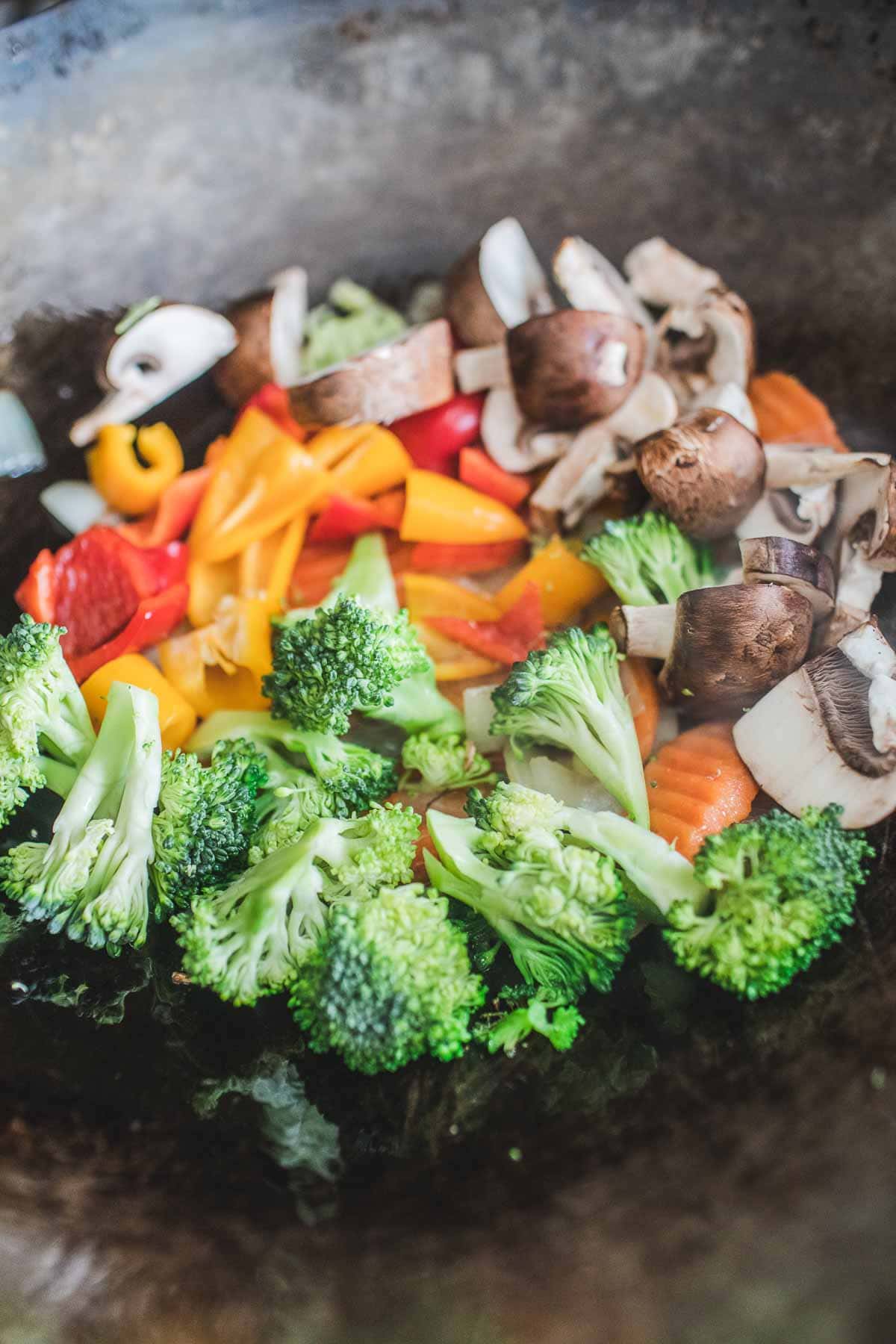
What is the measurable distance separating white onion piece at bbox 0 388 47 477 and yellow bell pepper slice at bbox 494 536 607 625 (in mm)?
1501

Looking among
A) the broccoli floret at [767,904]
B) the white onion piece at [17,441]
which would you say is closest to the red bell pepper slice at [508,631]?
the broccoli floret at [767,904]

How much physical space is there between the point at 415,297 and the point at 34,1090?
260 cm

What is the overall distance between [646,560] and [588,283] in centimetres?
98

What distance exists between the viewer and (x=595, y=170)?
11.1ft

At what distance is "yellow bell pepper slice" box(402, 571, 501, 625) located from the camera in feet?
9.20

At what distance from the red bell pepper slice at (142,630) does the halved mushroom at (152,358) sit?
656mm

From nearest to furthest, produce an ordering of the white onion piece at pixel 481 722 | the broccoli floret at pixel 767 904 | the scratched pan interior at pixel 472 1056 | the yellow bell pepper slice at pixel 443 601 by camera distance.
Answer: the scratched pan interior at pixel 472 1056
the broccoli floret at pixel 767 904
the white onion piece at pixel 481 722
the yellow bell pepper slice at pixel 443 601

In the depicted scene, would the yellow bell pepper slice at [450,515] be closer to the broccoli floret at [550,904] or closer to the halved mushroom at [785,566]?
the halved mushroom at [785,566]

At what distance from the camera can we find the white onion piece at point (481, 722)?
2570 mm

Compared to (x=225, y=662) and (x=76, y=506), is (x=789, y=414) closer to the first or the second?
(x=225, y=662)

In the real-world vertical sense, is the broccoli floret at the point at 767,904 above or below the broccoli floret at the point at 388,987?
below

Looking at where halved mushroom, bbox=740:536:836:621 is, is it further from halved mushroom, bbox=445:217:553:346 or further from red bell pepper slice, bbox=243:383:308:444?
red bell pepper slice, bbox=243:383:308:444

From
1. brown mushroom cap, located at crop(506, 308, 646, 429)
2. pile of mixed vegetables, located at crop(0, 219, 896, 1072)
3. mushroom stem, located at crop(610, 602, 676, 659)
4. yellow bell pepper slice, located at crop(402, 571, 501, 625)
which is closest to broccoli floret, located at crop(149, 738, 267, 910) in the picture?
pile of mixed vegetables, located at crop(0, 219, 896, 1072)

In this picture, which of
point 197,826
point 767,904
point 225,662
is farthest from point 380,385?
point 767,904
